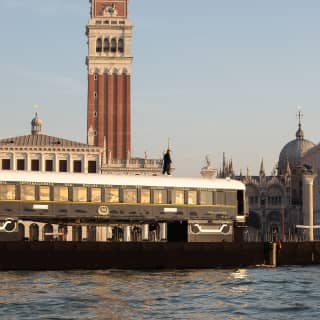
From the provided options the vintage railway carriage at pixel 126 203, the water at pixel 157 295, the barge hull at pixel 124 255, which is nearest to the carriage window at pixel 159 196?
the vintage railway carriage at pixel 126 203

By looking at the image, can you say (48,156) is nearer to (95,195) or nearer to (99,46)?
(99,46)

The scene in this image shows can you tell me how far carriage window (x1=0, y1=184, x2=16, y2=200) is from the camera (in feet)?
185

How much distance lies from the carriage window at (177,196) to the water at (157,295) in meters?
6.86

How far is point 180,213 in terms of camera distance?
200 ft

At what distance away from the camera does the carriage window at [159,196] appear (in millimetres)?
60594

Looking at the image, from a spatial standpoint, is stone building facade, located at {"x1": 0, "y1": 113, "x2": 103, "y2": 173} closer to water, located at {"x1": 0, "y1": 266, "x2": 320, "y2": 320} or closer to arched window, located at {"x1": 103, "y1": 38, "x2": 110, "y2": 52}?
arched window, located at {"x1": 103, "y1": 38, "x2": 110, "y2": 52}

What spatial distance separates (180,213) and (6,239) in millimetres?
12418

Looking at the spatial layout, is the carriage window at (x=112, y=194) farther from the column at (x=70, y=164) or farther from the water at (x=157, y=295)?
the column at (x=70, y=164)

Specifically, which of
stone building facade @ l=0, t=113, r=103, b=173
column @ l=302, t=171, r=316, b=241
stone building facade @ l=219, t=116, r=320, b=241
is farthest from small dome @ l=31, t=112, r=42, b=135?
stone building facade @ l=219, t=116, r=320, b=241

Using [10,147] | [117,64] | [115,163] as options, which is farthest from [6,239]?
[117,64]

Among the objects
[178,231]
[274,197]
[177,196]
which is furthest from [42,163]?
[274,197]

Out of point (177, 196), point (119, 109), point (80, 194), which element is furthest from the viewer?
point (119, 109)

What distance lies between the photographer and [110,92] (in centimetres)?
14338

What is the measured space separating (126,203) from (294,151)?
457 feet
